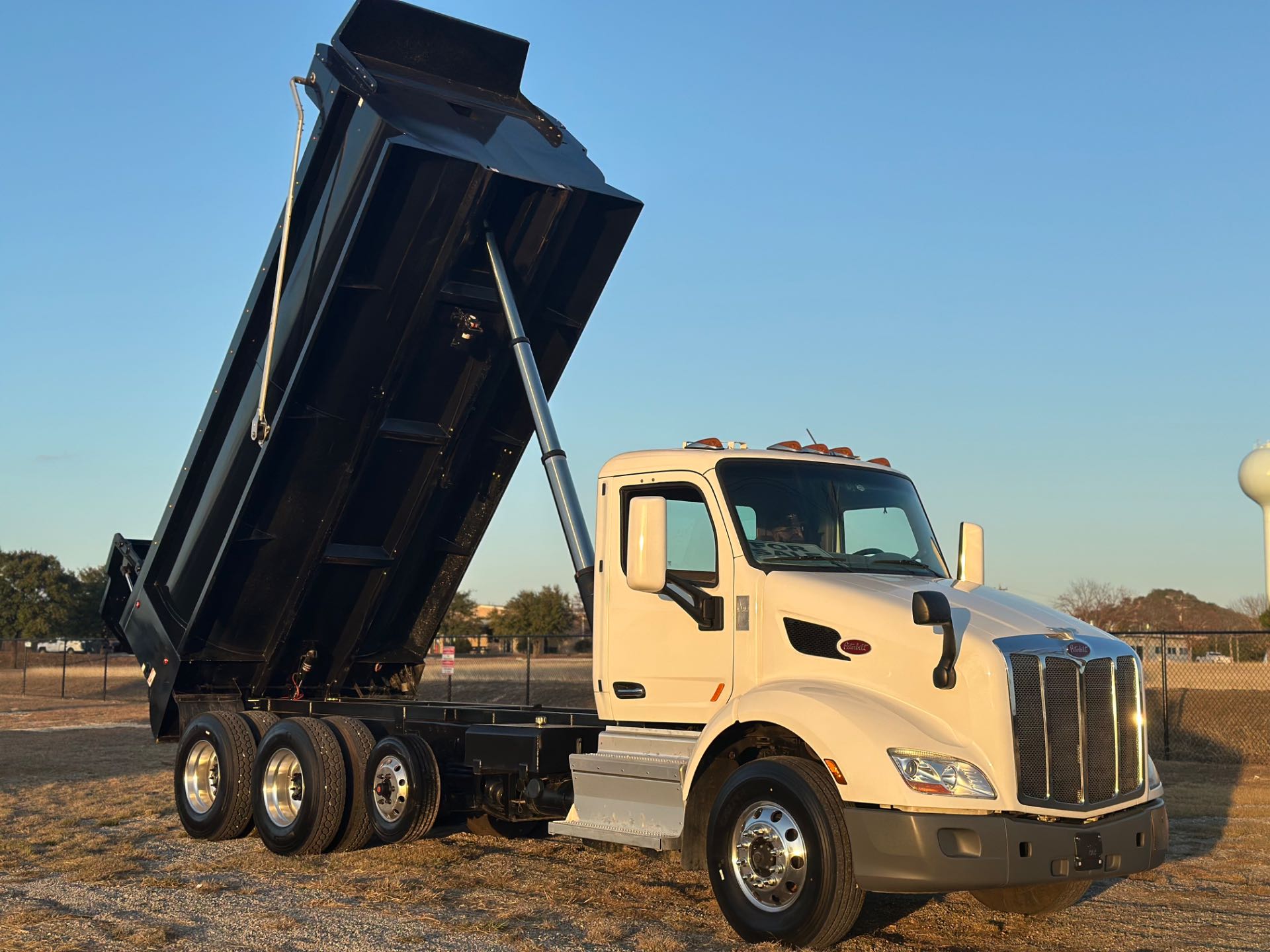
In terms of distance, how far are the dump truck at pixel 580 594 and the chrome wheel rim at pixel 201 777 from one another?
0.09 feet

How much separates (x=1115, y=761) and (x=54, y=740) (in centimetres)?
1784

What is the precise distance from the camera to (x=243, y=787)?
396 inches

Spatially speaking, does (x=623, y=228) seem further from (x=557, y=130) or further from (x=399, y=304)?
(x=399, y=304)

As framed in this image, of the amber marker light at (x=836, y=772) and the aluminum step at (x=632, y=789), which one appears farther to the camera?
the aluminum step at (x=632, y=789)

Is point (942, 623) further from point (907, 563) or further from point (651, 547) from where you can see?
point (651, 547)

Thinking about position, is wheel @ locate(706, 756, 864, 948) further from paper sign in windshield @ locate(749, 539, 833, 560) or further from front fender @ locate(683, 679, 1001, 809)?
paper sign in windshield @ locate(749, 539, 833, 560)

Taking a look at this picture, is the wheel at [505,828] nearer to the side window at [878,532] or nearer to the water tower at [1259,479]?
the side window at [878,532]

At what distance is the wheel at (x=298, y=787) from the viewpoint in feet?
30.3

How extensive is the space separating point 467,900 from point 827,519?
3.14 m

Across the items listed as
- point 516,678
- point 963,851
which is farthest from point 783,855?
point 516,678

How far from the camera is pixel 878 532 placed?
766 centimetres

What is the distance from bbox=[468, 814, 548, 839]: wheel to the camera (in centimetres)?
1015

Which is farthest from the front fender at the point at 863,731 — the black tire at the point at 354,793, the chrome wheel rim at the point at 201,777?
the chrome wheel rim at the point at 201,777

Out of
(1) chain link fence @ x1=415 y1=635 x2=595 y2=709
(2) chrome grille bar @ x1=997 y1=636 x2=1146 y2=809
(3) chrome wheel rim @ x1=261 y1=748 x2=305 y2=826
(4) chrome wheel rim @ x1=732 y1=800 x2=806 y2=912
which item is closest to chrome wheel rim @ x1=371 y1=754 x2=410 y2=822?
(3) chrome wheel rim @ x1=261 y1=748 x2=305 y2=826
